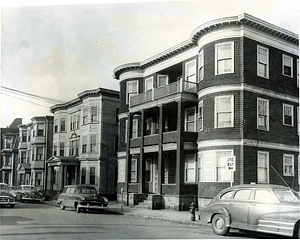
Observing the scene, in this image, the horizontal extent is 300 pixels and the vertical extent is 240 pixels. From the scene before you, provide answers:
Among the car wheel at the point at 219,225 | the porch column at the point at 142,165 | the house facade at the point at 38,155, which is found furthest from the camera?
the house facade at the point at 38,155

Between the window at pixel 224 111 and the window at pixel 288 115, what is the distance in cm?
288

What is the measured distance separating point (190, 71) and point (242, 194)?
14085 mm

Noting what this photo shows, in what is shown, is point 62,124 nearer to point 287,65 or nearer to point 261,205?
point 287,65

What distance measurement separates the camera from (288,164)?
21.5 meters

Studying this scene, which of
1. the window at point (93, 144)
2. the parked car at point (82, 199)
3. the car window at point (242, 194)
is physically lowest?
the parked car at point (82, 199)

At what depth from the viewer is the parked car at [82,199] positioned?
21875 millimetres

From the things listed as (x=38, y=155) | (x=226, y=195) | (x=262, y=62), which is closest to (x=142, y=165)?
(x=262, y=62)

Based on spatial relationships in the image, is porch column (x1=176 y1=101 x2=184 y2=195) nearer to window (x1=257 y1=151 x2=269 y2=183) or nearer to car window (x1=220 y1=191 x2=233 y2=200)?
window (x1=257 y1=151 x2=269 y2=183)

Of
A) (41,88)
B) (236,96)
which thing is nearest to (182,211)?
(236,96)

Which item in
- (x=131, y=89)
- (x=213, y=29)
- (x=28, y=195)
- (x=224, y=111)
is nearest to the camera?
(x=224, y=111)

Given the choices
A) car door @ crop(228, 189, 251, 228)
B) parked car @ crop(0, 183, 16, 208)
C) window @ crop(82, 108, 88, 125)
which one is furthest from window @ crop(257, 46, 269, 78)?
window @ crop(82, 108, 88, 125)

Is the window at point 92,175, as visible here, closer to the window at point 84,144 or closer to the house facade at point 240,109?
the window at point 84,144

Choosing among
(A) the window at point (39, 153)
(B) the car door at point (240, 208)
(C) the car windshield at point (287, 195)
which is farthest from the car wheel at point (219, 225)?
(A) the window at point (39, 153)

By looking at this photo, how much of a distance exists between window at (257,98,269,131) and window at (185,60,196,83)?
5.41m
